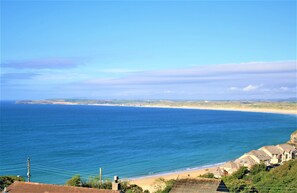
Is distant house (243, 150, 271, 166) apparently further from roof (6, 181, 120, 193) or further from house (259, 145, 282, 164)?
roof (6, 181, 120, 193)

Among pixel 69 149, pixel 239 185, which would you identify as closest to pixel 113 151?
pixel 69 149

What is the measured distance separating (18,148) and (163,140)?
30659mm

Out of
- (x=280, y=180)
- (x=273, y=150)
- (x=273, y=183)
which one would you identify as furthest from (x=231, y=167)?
(x=273, y=183)

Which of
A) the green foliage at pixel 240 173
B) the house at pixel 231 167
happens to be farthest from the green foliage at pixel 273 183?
the house at pixel 231 167

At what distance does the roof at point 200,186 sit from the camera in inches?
934

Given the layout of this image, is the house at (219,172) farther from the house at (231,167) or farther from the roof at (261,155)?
the roof at (261,155)

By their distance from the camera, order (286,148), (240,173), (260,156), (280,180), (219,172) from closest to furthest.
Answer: (280,180)
(240,173)
(219,172)
(260,156)
(286,148)

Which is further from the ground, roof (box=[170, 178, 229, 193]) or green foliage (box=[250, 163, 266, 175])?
roof (box=[170, 178, 229, 193])

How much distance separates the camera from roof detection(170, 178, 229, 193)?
23.7m

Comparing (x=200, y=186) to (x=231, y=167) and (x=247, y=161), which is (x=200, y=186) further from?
(x=247, y=161)

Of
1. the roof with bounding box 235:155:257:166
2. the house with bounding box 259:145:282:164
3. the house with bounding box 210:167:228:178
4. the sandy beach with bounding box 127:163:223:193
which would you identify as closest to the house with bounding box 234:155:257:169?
the roof with bounding box 235:155:257:166

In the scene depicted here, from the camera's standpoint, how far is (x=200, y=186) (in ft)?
79.2

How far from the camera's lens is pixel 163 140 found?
86438 mm

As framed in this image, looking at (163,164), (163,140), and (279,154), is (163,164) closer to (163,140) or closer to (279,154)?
(279,154)
